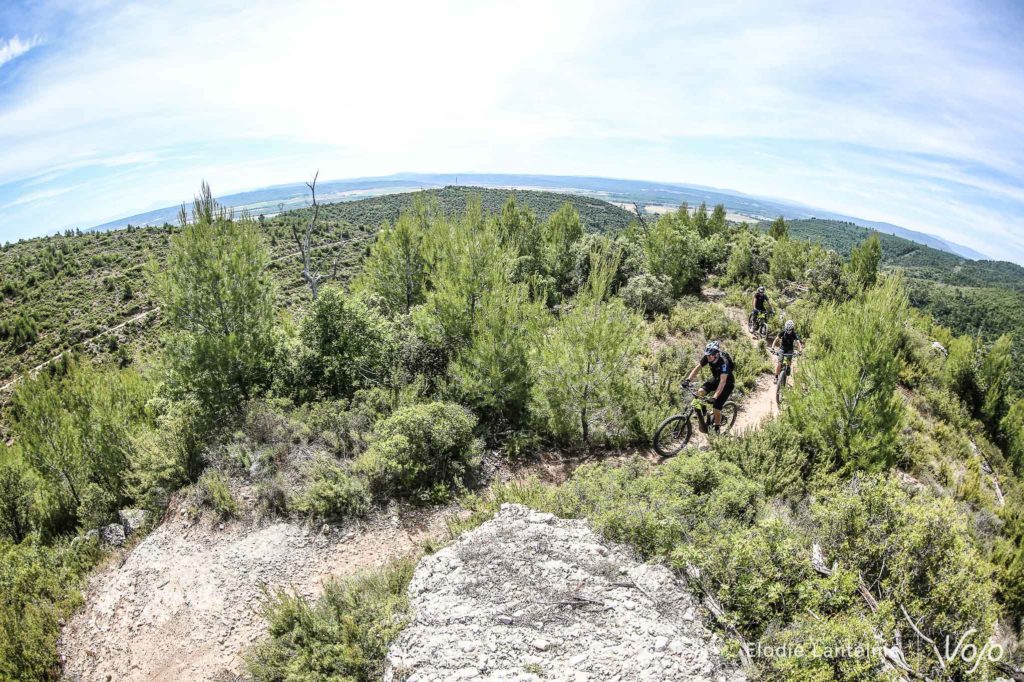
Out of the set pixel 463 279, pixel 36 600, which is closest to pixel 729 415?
pixel 463 279

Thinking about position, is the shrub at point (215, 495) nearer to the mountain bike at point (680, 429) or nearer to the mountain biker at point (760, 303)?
the mountain bike at point (680, 429)

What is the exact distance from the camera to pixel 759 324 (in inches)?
706

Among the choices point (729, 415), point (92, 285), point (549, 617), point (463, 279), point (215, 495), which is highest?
point (463, 279)

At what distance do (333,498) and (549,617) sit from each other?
185 inches

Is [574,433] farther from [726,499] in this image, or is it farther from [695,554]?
[695,554]

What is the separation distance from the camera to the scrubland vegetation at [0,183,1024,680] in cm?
470

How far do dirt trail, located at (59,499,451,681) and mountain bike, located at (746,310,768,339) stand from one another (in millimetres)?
14759

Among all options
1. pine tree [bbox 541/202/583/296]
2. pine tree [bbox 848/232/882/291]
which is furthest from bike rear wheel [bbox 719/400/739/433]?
pine tree [bbox 848/232/882/291]

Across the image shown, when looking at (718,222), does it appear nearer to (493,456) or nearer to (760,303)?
(760,303)

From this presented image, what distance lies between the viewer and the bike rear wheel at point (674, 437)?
31.3 ft

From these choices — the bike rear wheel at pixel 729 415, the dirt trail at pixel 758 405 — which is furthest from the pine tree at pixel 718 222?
the bike rear wheel at pixel 729 415

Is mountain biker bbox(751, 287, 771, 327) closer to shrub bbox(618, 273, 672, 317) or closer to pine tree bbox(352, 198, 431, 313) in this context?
shrub bbox(618, 273, 672, 317)

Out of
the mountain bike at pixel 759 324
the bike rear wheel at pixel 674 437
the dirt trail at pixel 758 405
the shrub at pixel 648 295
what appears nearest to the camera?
the bike rear wheel at pixel 674 437

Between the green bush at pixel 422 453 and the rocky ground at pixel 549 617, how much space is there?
100 inches
